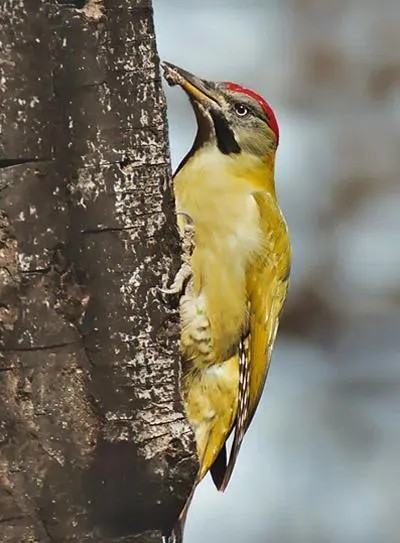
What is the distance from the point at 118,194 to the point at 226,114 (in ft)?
6.87

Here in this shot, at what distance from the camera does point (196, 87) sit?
5.08 meters

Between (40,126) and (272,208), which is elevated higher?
(272,208)

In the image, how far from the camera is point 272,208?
505 cm

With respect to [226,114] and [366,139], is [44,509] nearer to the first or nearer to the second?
[226,114]

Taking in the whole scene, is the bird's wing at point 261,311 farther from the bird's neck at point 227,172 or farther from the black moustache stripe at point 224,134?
the black moustache stripe at point 224,134

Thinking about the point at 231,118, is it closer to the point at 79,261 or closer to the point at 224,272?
the point at 224,272

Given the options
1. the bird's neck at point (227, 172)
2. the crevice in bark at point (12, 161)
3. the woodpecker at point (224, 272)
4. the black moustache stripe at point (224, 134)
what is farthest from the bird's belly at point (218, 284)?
the crevice in bark at point (12, 161)

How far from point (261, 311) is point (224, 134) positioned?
0.65m

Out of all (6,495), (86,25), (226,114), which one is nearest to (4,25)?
(86,25)

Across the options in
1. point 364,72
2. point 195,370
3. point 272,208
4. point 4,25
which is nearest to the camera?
point 4,25

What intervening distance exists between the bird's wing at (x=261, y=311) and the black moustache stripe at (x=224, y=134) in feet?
0.71

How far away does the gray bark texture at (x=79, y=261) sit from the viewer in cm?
307

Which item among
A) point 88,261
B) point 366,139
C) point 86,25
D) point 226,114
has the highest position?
point 366,139

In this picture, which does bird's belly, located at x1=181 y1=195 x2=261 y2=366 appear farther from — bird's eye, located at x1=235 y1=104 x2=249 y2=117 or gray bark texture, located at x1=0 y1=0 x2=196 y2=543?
gray bark texture, located at x1=0 y1=0 x2=196 y2=543
